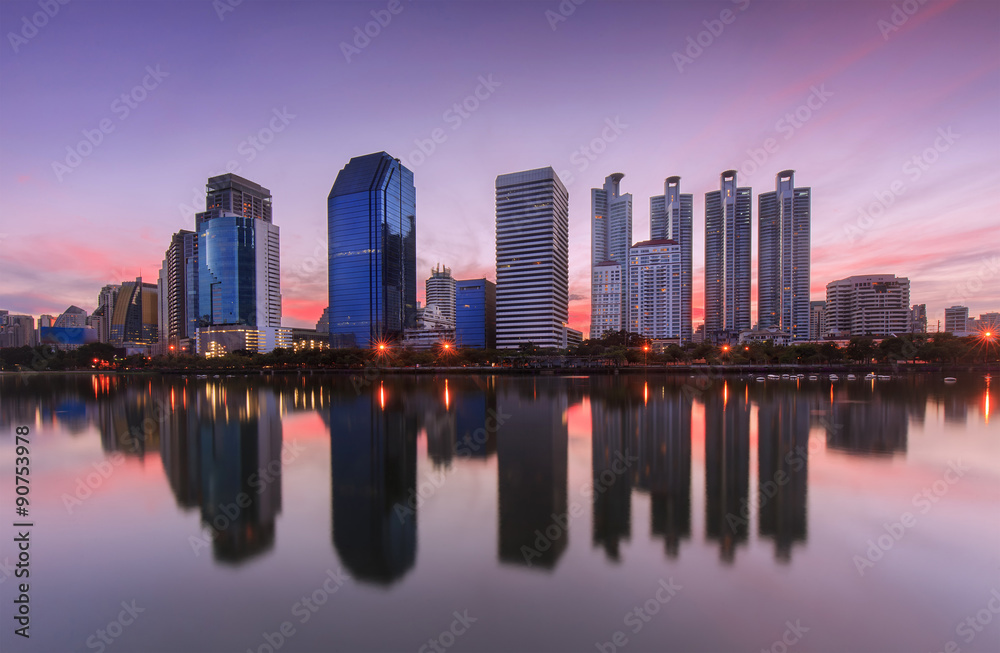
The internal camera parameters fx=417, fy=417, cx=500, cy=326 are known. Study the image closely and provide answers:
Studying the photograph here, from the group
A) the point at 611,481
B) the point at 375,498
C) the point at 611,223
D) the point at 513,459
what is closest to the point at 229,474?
the point at 375,498

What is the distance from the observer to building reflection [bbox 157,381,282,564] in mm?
8492

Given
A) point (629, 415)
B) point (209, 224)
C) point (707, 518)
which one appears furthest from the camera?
point (209, 224)

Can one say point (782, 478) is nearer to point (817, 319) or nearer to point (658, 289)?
point (658, 289)

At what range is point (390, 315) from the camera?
460ft

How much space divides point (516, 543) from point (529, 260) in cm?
11824

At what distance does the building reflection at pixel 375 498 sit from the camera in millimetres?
7357

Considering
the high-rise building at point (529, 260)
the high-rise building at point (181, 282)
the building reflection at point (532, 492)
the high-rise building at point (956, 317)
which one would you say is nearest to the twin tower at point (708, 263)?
the high-rise building at point (529, 260)

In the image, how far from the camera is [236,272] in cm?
14062

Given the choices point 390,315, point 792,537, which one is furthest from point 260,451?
point 390,315

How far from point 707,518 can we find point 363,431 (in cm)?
1456

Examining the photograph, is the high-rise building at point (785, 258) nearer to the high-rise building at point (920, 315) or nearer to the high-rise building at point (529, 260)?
the high-rise building at point (920, 315)

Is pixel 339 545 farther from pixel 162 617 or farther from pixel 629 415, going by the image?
pixel 629 415

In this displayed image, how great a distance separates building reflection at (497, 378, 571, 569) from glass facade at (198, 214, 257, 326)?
150 m

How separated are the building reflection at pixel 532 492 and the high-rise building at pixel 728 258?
537 ft
